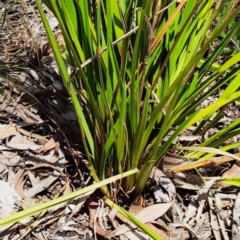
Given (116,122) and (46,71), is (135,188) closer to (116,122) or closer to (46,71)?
(116,122)

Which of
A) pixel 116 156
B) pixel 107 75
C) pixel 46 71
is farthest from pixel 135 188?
pixel 46 71

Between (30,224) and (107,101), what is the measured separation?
391 mm

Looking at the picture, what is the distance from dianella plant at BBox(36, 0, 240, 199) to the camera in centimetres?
95

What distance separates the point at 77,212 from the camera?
1.20 meters

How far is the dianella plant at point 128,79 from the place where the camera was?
0.95 m

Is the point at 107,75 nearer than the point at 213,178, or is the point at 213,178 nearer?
the point at 107,75


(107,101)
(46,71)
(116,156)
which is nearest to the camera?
(107,101)

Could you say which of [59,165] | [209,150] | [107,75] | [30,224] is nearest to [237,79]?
[209,150]

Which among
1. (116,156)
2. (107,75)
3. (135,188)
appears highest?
(107,75)

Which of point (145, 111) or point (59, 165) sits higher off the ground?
point (145, 111)

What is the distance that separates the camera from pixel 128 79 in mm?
1134

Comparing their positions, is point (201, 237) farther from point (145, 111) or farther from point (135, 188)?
point (145, 111)

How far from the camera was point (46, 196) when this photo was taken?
4.10 ft

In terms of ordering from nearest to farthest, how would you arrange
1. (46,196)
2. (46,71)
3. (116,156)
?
(116,156)
(46,196)
(46,71)
